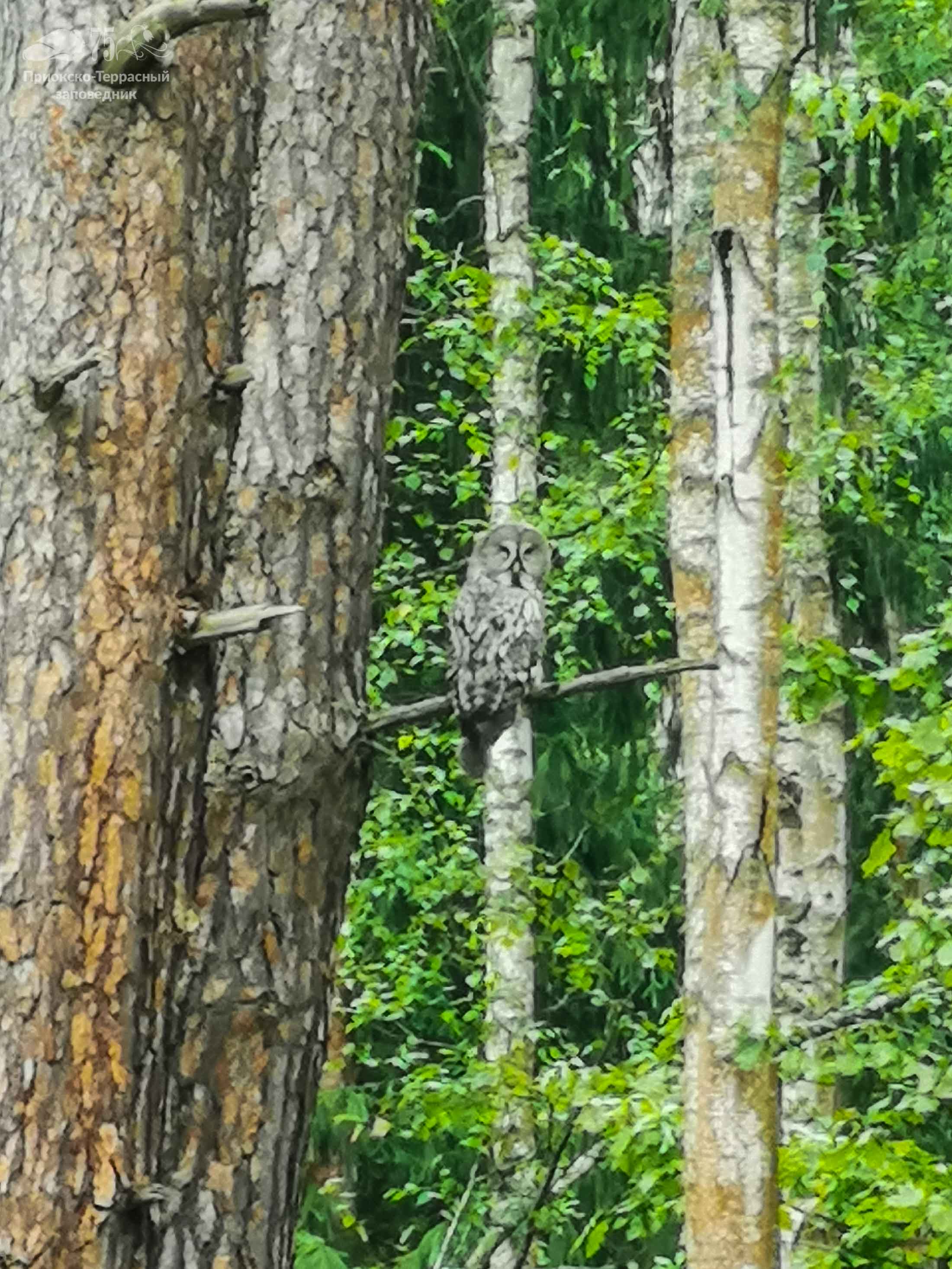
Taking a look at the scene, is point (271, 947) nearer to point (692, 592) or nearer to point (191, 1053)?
point (191, 1053)

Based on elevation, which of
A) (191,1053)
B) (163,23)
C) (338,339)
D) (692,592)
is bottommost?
(191,1053)

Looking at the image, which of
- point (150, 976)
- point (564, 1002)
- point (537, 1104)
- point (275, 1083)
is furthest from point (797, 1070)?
point (564, 1002)

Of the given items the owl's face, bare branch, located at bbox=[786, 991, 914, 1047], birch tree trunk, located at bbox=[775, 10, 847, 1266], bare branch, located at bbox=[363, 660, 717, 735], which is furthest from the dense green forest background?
bare branch, located at bbox=[363, 660, 717, 735]

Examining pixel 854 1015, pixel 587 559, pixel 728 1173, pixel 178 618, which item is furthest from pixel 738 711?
pixel 587 559

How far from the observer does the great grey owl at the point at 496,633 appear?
226 inches

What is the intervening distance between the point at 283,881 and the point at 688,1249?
7.86 ft

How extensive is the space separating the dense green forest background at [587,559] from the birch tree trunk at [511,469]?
197 millimetres

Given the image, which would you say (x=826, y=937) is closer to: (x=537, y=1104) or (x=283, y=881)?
(x=537, y=1104)

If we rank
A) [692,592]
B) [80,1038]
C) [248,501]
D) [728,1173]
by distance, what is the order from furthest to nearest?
[692,592]
[728,1173]
[248,501]
[80,1038]

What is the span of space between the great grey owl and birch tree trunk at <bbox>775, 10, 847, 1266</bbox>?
1.91m

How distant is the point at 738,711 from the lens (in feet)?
15.7

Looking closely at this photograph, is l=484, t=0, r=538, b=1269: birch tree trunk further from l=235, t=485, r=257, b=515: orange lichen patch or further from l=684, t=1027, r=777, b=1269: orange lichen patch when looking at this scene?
l=235, t=485, r=257, b=515: orange lichen patch

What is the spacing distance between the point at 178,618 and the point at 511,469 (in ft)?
19.9

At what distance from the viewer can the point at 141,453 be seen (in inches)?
101
